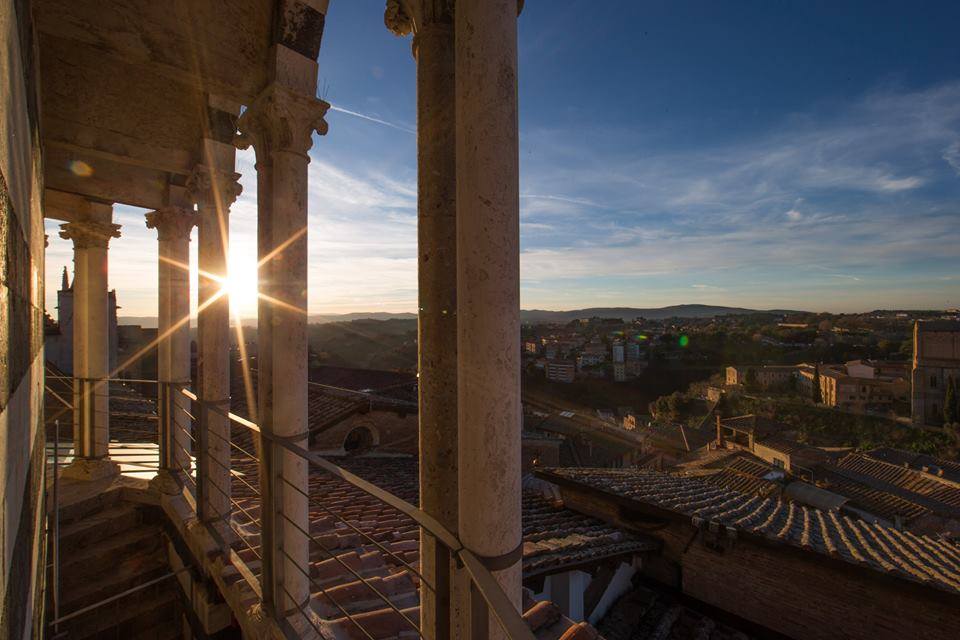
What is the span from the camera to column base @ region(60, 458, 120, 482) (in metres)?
5.10

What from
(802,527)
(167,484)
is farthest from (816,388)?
(167,484)

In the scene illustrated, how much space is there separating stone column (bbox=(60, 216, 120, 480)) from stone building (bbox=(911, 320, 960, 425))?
201ft

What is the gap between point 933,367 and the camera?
47.1 meters

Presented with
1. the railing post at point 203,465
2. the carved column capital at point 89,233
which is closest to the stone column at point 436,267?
the railing post at point 203,465

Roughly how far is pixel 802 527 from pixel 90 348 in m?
9.97

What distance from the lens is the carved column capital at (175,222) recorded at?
15.8ft

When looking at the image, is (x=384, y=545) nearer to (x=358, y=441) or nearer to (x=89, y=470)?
(x=89, y=470)

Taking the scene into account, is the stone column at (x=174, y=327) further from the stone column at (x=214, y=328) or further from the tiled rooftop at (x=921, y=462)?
the tiled rooftop at (x=921, y=462)

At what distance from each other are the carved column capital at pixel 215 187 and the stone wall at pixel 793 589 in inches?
246

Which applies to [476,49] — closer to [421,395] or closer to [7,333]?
[421,395]

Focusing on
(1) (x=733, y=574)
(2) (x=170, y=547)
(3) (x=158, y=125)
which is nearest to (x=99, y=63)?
(3) (x=158, y=125)

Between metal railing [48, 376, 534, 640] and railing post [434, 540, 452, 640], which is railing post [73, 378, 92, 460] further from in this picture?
railing post [434, 540, 452, 640]

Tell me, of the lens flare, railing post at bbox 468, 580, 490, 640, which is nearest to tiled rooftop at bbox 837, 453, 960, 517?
railing post at bbox 468, 580, 490, 640

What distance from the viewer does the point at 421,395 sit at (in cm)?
193
